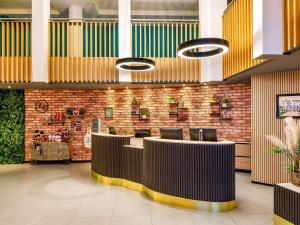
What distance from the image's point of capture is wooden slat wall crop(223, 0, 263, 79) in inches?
203

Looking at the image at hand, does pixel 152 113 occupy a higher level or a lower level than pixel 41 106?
lower

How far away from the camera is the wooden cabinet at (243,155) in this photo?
7039mm

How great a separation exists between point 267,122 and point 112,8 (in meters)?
6.48


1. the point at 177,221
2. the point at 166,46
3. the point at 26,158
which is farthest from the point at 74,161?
the point at 177,221

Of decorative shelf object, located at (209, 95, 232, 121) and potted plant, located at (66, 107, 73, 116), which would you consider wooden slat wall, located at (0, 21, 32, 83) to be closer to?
potted plant, located at (66, 107, 73, 116)

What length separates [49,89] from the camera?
8.77 m

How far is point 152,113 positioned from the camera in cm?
846

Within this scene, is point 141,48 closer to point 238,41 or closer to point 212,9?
point 212,9

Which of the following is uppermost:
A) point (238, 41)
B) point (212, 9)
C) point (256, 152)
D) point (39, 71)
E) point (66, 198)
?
point (212, 9)

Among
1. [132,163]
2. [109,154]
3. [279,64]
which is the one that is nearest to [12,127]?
[109,154]

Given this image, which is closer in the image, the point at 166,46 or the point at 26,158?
the point at 166,46

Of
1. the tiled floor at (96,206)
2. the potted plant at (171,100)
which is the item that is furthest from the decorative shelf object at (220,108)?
the tiled floor at (96,206)

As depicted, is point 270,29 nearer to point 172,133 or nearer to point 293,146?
point 293,146

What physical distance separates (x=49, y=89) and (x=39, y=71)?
193 cm
